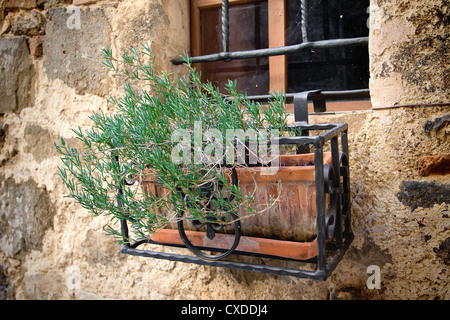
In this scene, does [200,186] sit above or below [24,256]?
above

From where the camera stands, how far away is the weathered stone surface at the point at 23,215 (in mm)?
1769

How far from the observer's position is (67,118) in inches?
67.2

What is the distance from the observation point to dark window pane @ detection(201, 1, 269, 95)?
1.63 metres

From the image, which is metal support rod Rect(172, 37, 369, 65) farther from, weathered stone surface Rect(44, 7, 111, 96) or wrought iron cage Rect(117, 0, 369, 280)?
weathered stone surface Rect(44, 7, 111, 96)

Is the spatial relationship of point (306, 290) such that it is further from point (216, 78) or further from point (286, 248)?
point (216, 78)

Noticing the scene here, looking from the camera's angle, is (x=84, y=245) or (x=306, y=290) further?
(x=84, y=245)

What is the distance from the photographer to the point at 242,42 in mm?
1668

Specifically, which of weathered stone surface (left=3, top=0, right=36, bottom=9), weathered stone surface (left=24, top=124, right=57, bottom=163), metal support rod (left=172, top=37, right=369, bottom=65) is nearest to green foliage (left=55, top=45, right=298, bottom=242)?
metal support rod (left=172, top=37, right=369, bottom=65)

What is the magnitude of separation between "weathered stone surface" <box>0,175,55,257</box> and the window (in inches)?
38.4

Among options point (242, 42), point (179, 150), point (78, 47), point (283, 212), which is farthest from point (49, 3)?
point (283, 212)

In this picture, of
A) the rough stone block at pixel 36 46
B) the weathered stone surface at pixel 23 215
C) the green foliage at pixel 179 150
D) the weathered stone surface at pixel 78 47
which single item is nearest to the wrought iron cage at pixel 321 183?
the green foliage at pixel 179 150

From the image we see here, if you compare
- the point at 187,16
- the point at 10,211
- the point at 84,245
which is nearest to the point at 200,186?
the point at 84,245

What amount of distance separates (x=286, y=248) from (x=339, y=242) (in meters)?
0.21

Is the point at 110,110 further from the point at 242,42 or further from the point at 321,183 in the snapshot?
the point at 321,183
